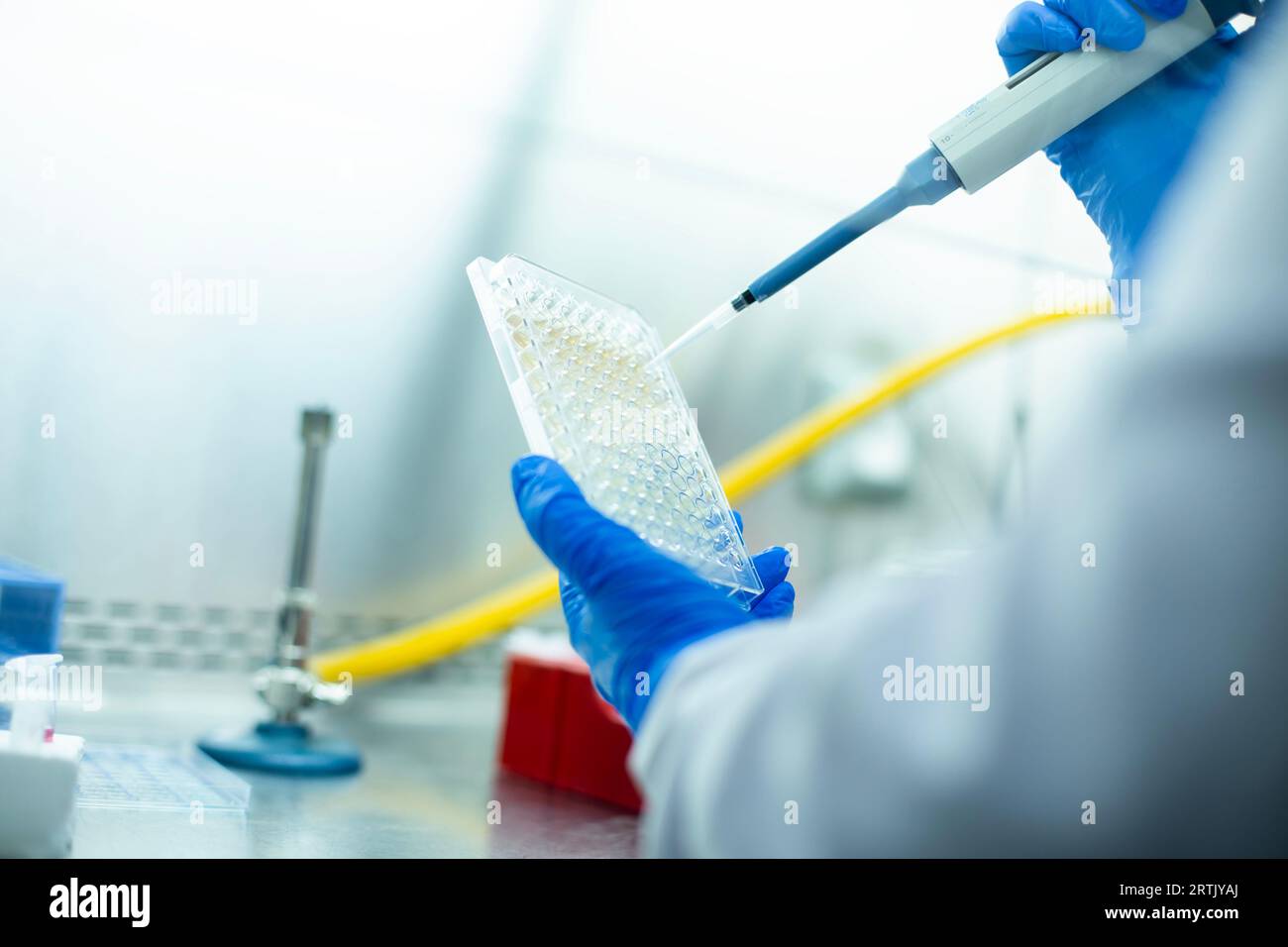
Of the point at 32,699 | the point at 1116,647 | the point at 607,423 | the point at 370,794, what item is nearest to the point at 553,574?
the point at 370,794

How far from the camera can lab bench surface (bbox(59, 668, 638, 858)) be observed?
37.3 inches

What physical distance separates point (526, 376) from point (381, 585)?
99 cm

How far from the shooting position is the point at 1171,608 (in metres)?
0.44

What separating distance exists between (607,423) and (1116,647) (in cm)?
50

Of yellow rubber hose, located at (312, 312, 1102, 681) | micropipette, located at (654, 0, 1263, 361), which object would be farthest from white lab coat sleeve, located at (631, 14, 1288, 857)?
yellow rubber hose, located at (312, 312, 1102, 681)

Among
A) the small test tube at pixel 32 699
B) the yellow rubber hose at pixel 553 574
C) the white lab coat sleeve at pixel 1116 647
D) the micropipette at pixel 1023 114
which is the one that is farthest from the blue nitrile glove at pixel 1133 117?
the small test tube at pixel 32 699

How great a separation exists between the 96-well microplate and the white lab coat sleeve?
37 cm

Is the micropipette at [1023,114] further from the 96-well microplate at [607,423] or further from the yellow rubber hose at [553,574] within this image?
the yellow rubber hose at [553,574]

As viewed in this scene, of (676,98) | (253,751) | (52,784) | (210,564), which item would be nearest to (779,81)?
(676,98)

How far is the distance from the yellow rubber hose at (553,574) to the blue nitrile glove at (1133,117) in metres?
0.80

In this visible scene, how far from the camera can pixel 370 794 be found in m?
1.25

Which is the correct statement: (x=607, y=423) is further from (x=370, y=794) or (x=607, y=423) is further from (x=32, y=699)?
(x=370, y=794)

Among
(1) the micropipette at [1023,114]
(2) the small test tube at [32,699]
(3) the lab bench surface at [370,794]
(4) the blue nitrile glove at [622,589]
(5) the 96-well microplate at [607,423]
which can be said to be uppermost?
(1) the micropipette at [1023,114]

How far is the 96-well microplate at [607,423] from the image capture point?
0.85 meters
